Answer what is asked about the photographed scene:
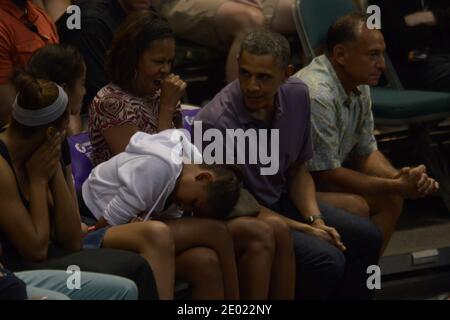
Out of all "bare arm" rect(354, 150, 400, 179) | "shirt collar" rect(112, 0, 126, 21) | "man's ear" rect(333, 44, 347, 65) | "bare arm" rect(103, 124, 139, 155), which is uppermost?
"shirt collar" rect(112, 0, 126, 21)

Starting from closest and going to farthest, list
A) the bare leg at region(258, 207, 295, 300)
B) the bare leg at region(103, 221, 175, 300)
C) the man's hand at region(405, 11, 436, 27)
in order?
the bare leg at region(103, 221, 175, 300) < the bare leg at region(258, 207, 295, 300) < the man's hand at region(405, 11, 436, 27)

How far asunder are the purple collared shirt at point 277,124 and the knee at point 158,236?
24.7 inches

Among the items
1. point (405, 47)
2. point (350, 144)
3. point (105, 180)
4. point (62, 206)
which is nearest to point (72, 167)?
point (105, 180)

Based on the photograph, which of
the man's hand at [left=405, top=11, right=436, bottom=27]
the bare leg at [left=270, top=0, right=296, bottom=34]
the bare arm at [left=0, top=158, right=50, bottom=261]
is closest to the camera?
the bare arm at [left=0, top=158, right=50, bottom=261]

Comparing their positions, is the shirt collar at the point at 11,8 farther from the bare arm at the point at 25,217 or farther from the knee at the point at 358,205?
the knee at the point at 358,205

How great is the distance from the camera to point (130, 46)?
416cm

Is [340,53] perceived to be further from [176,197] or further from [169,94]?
[176,197]

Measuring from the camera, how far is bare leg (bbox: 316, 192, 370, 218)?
446cm

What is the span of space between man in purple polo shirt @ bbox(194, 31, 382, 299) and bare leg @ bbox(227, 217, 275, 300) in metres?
0.21

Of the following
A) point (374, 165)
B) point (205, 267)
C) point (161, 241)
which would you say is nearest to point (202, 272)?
point (205, 267)

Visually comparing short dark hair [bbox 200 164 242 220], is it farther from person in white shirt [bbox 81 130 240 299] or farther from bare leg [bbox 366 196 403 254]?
bare leg [bbox 366 196 403 254]

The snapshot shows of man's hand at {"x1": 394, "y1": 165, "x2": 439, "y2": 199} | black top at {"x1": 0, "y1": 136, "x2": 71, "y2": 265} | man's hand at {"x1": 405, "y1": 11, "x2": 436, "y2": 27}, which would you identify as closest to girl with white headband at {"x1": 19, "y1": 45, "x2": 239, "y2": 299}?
black top at {"x1": 0, "y1": 136, "x2": 71, "y2": 265}

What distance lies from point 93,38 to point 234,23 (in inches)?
27.9

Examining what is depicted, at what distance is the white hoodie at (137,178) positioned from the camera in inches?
150
